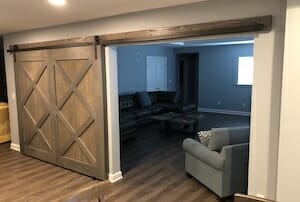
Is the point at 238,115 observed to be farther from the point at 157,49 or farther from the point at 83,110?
the point at 83,110

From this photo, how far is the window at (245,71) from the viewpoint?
866cm

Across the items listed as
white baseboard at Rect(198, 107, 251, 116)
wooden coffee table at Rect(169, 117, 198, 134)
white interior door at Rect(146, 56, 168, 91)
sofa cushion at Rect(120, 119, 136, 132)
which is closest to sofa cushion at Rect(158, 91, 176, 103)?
white interior door at Rect(146, 56, 168, 91)

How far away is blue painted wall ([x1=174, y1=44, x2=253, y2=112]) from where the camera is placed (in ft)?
28.9

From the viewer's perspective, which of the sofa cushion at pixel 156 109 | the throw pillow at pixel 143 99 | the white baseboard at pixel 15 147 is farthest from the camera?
the throw pillow at pixel 143 99

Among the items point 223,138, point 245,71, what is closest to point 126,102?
point 245,71

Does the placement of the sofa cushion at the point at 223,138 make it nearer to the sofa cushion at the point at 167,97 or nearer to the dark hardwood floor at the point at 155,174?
the dark hardwood floor at the point at 155,174

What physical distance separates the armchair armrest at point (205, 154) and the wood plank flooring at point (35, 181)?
4.84ft

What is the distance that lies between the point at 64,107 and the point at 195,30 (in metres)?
2.56

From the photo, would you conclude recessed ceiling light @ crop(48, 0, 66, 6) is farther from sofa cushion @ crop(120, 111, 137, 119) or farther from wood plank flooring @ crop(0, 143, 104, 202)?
sofa cushion @ crop(120, 111, 137, 119)

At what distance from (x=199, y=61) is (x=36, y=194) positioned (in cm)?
767

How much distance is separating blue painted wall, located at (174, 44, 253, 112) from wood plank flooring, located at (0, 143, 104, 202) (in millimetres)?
6479

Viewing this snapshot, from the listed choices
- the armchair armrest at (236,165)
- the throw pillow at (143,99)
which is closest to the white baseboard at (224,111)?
the throw pillow at (143,99)

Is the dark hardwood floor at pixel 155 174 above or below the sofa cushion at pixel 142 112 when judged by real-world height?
below

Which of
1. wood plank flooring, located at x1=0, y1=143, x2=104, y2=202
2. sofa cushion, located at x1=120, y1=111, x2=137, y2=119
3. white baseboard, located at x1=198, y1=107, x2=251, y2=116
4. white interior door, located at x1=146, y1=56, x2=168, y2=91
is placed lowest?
wood plank flooring, located at x1=0, y1=143, x2=104, y2=202
